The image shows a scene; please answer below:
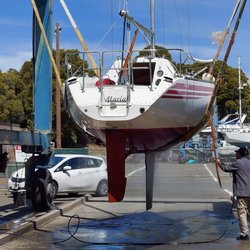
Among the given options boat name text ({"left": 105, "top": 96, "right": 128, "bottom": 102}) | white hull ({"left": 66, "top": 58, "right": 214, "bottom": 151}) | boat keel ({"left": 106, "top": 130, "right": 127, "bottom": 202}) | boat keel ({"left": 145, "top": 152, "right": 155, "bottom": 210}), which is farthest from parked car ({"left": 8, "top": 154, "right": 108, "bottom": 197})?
boat name text ({"left": 105, "top": 96, "right": 128, "bottom": 102})

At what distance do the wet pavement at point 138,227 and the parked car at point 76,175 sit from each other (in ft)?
4.68

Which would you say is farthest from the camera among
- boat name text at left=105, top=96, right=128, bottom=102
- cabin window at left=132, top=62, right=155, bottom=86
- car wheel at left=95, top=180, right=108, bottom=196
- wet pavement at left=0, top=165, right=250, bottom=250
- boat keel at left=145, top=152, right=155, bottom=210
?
car wheel at left=95, top=180, right=108, bottom=196

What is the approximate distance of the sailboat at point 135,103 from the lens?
29.2ft

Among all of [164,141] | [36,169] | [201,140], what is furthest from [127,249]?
[201,140]

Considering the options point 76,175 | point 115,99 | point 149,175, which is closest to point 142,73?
point 115,99

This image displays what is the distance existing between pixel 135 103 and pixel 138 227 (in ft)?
13.7

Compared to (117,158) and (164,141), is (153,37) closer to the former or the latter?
(164,141)

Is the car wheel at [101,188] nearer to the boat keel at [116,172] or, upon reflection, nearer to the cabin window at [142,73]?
the cabin window at [142,73]

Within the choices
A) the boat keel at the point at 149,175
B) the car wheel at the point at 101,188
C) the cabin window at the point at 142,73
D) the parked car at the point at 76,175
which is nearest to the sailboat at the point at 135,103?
the cabin window at the point at 142,73

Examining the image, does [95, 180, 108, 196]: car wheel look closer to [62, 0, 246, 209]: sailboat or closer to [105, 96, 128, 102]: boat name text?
[62, 0, 246, 209]: sailboat

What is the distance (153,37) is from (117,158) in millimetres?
3581

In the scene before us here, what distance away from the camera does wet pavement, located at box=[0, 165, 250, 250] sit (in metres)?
10.1

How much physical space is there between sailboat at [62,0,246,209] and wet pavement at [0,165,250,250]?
1646 mm

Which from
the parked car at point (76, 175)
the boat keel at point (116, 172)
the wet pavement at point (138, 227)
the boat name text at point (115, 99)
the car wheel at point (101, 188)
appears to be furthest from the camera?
the car wheel at point (101, 188)
